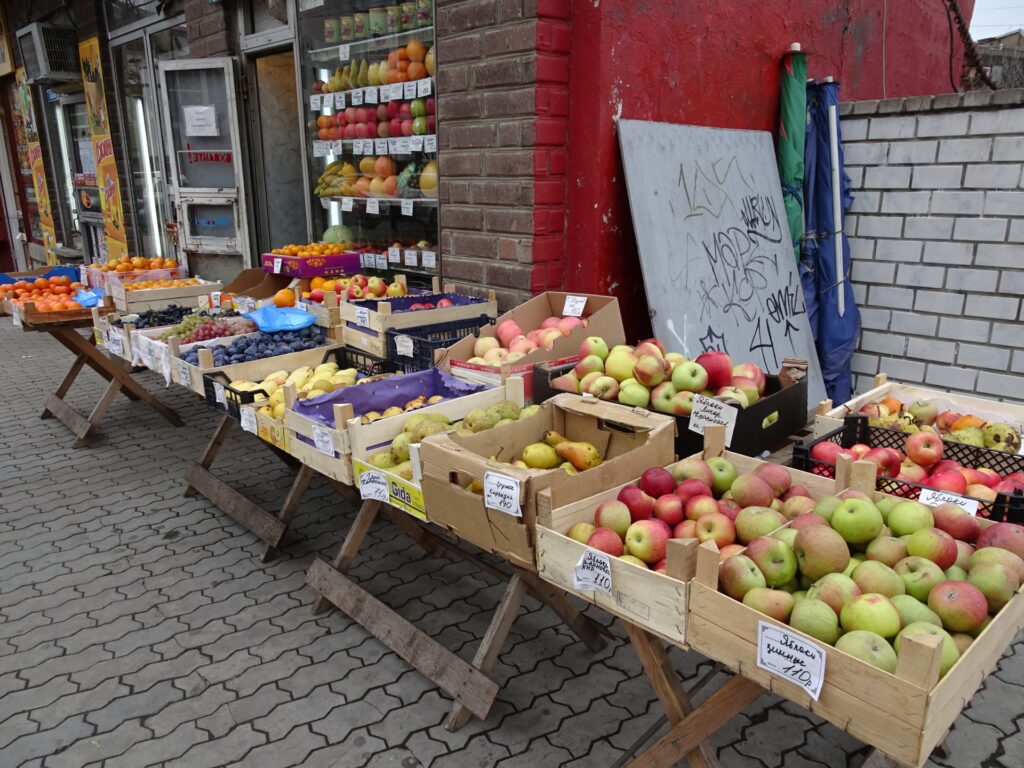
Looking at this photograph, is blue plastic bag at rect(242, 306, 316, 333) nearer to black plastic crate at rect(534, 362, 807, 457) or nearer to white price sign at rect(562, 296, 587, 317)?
white price sign at rect(562, 296, 587, 317)

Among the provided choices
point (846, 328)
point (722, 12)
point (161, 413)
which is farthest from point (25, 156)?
point (846, 328)

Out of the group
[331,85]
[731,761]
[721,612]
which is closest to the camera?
[721,612]

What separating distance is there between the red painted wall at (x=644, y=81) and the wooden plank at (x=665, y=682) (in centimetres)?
266

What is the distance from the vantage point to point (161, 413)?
6.09 m

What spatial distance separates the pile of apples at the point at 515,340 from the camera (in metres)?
3.56

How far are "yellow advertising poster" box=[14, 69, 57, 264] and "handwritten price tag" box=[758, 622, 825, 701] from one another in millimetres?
13994

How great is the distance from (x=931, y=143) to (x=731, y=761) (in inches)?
177

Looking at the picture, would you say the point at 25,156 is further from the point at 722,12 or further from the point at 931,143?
the point at 931,143

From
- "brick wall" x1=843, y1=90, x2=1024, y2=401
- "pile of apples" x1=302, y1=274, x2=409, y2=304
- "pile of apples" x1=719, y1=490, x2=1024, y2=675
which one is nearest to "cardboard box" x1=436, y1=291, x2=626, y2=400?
"pile of apples" x1=302, y1=274, x2=409, y2=304

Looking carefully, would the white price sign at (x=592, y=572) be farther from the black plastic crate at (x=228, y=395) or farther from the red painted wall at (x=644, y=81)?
the red painted wall at (x=644, y=81)

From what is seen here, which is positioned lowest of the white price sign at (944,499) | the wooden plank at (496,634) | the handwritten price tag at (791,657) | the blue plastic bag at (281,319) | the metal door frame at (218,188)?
the wooden plank at (496,634)

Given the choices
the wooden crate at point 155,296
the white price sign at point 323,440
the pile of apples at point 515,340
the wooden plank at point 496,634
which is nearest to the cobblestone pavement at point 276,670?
the wooden plank at point 496,634

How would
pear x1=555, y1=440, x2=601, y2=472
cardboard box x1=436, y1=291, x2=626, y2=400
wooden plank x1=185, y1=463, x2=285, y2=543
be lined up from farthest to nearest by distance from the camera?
wooden plank x1=185, y1=463, x2=285, y2=543, cardboard box x1=436, y1=291, x2=626, y2=400, pear x1=555, y1=440, x2=601, y2=472

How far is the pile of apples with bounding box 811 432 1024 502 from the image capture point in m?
2.29
